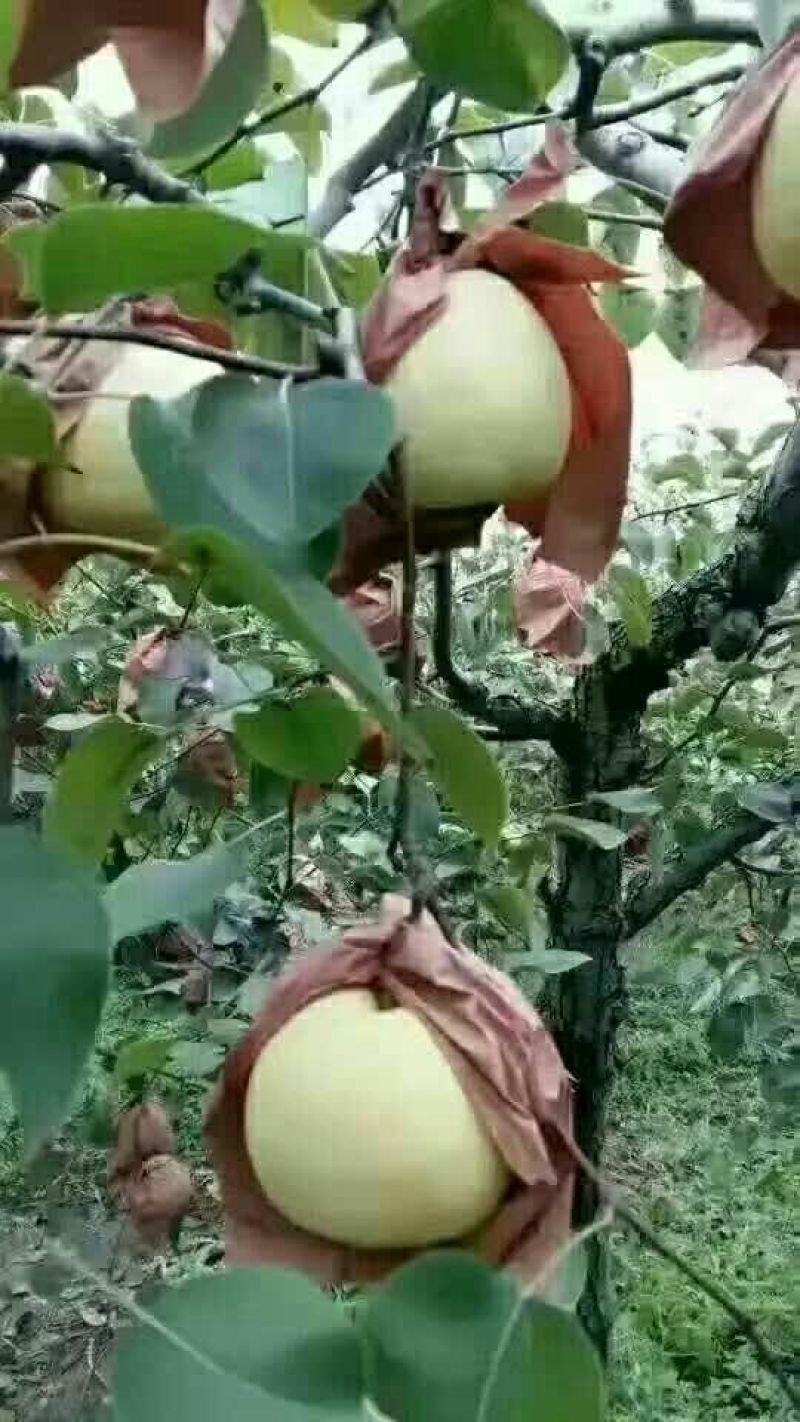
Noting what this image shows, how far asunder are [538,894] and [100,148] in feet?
3.22

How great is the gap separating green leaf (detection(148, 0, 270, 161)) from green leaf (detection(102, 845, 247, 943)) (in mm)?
229

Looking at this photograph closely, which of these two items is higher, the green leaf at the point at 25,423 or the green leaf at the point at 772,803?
the green leaf at the point at 25,423

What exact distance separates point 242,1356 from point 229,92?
32 centimetres

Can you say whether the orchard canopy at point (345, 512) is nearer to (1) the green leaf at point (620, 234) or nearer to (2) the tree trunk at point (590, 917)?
(1) the green leaf at point (620, 234)

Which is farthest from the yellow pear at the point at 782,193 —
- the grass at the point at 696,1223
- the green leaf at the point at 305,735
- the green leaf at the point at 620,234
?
the grass at the point at 696,1223

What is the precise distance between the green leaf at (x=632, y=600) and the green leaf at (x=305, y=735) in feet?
1.84

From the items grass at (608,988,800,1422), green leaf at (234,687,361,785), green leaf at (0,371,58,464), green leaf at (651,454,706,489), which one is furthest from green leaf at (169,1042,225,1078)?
grass at (608,988,800,1422)

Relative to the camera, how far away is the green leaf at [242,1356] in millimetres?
319

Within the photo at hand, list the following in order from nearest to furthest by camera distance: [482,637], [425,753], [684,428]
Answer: [425,753] → [482,637] → [684,428]

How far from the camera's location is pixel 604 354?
1.44 ft

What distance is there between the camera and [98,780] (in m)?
0.54

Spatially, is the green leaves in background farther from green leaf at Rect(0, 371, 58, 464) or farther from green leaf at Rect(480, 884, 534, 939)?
green leaf at Rect(480, 884, 534, 939)

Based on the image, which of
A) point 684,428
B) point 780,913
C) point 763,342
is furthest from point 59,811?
point 684,428

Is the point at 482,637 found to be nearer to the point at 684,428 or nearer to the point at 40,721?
the point at 40,721
